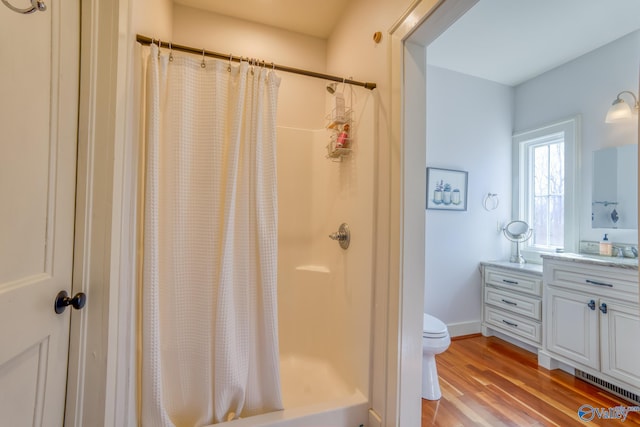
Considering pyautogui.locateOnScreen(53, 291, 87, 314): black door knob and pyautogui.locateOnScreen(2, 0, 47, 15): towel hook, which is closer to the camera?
pyautogui.locateOnScreen(2, 0, 47, 15): towel hook

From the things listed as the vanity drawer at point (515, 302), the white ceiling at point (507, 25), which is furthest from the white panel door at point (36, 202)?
the vanity drawer at point (515, 302)

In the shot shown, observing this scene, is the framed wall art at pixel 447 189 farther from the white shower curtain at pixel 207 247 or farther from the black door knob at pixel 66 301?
the black door knob at pixel 66 301

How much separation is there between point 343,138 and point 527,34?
1905mm

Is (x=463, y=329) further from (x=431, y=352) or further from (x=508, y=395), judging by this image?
(x=431, y=352)

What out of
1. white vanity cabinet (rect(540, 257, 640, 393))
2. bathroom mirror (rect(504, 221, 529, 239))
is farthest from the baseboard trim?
bathroom mirror (rect(504, 221, 529, 239))

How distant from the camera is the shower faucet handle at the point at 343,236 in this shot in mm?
1619

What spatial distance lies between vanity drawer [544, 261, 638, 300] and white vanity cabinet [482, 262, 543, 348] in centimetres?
16

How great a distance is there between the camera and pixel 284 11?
1865mm

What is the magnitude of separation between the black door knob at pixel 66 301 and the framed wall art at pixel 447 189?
8.32 ft

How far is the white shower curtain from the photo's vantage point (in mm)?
1106

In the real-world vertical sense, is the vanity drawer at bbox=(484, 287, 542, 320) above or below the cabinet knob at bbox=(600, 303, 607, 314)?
below

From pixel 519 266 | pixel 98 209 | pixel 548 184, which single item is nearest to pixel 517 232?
pixel 519 266

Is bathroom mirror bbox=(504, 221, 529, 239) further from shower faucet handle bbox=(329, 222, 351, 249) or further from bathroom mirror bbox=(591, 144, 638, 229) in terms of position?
shower faucet handle bbox=(329, 222, 351, 249)

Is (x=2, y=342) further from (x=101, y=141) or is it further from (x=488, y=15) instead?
(x=488, y=15)
